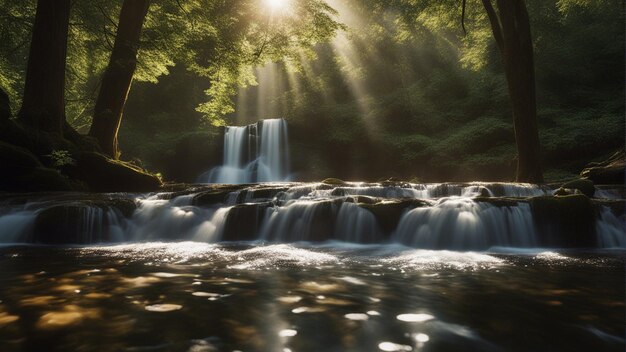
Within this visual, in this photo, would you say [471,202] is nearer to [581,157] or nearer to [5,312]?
[5,312]

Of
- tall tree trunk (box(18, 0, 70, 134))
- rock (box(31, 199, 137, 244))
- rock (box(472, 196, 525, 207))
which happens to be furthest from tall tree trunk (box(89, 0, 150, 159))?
rock (box(472, 196, 525, 207))

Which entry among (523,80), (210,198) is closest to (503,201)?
(523,80)

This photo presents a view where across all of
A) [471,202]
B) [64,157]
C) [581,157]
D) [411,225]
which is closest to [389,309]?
[411,225]

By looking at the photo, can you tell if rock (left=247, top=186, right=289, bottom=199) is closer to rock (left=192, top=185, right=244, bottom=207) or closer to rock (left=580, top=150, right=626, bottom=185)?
rock (left=192, top=185, right=244, bottom=207)

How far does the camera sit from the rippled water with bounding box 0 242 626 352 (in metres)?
2.54

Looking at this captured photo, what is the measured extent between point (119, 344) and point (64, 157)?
10.6 meters

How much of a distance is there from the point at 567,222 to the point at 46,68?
13715 mm

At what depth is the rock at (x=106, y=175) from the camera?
39.6 feet

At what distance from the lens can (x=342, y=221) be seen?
826 centimetres

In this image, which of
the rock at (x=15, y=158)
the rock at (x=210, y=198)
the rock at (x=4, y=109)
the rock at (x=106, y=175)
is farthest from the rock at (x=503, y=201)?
the rock at (x=4, y=109)

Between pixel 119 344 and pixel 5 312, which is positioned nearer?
pixel 119 344

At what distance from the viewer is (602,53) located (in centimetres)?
2353

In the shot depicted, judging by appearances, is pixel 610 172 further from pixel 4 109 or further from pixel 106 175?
pixel 4 109

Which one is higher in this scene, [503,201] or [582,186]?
[582,186]
